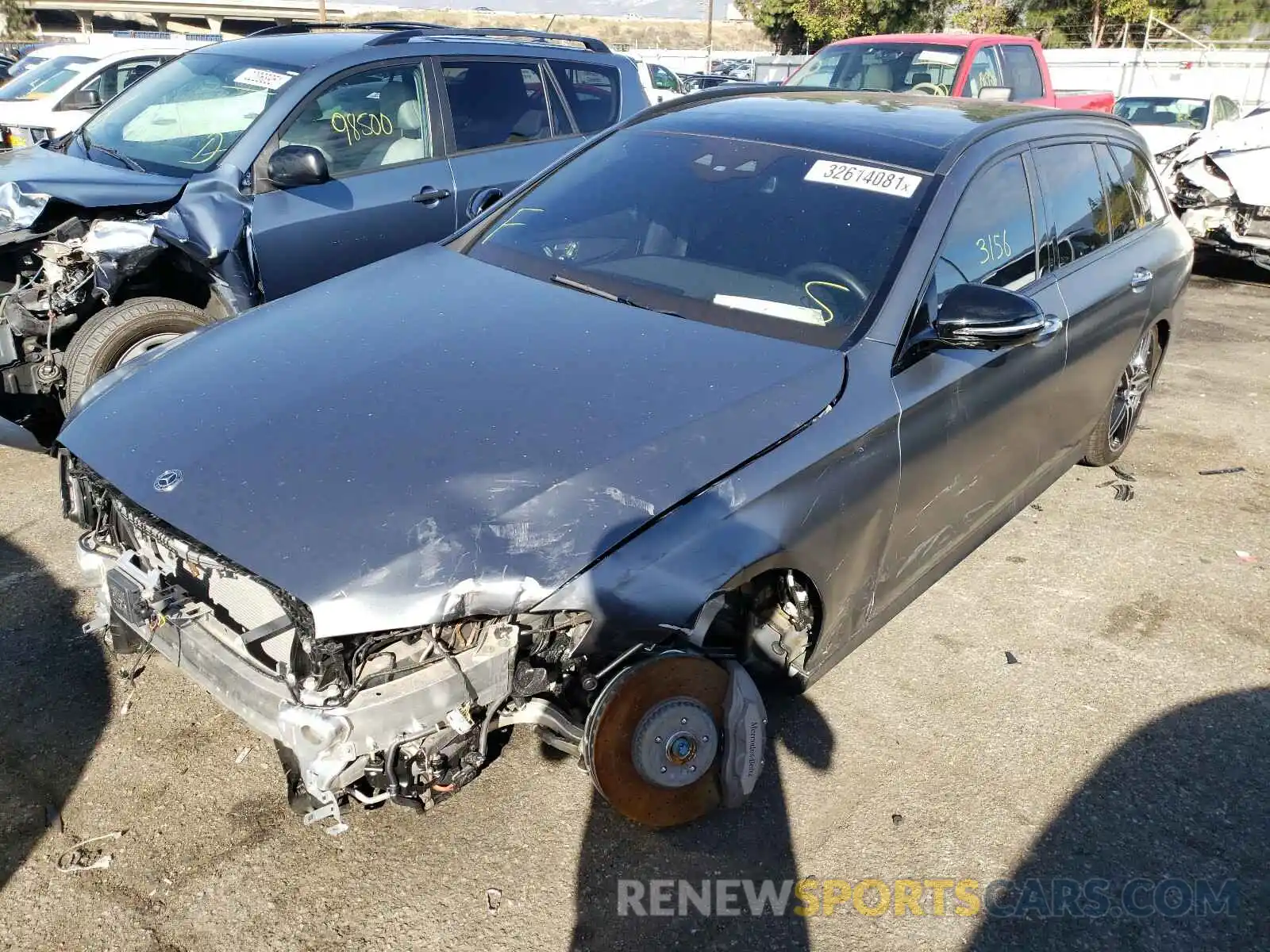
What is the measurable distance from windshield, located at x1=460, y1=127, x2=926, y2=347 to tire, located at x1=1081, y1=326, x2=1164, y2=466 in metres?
2.13

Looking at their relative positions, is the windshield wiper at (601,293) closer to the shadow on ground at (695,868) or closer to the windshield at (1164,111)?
the shadow on ground at (695,868)

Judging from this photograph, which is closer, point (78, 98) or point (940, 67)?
point (78, 98)

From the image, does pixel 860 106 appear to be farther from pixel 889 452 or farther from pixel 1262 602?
pixel 1262 602

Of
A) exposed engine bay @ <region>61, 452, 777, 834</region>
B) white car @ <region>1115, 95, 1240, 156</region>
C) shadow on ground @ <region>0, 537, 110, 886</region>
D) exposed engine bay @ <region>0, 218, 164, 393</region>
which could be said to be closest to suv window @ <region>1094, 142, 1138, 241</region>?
exposed engine bay @ <region>61, 452, 777, 834</region>

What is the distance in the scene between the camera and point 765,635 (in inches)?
112

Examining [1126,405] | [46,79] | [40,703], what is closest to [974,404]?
[1126,405]

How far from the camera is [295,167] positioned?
470 cm

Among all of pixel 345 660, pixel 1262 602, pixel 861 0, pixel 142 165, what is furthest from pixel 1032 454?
pixel 861 0

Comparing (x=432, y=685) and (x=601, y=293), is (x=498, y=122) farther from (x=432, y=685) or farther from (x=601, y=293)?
(x=432, y=685)

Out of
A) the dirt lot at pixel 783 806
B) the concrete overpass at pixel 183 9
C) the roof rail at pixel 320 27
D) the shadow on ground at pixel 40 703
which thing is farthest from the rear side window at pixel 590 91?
the concrete overpass at pixel 183 9

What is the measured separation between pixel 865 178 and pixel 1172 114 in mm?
14636

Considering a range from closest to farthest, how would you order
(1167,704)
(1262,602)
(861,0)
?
(1167,704)
(1262,602)
(861,0)

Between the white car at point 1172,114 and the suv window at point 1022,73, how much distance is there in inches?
171

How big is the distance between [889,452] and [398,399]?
4.57 ft
